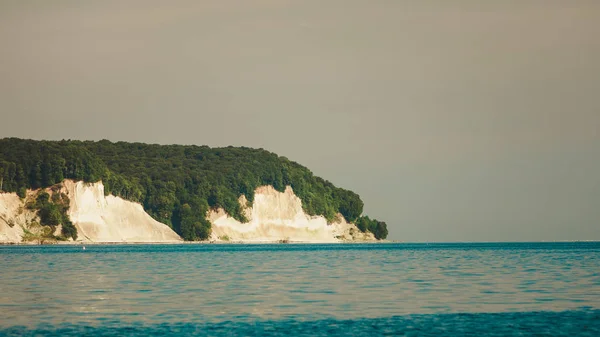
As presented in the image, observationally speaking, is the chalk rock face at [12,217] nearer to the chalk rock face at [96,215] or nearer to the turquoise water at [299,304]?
the chalk rock face at [96,215]

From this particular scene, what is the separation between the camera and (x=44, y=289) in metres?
50.1

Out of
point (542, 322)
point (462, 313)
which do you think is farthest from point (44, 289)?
point (542, 322)

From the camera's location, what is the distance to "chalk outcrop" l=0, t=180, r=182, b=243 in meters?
169

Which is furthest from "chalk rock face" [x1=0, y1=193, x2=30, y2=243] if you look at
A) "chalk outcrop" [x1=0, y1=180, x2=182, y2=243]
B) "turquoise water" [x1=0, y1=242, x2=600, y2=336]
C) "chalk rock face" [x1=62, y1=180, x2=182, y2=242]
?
"turquoise water" [x1=0, y1=242, x2=600, y2=336]

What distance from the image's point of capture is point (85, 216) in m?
186

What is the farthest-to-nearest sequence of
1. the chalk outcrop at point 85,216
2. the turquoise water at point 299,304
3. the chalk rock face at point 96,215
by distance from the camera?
the chalk rock face at point 96,215, the chalk outcrop at point 85,216, the turquoise water at point 299,304

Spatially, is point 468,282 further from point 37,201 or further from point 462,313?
point 37,201

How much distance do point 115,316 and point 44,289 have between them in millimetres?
14077

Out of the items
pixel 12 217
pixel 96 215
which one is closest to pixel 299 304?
pixel 12 217

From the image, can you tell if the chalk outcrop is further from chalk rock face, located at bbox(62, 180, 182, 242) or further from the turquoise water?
the turquoise water

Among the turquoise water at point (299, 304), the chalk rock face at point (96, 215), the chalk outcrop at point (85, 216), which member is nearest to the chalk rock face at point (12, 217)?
the chalk outcrop at point (85, 216)

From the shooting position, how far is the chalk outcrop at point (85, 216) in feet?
556

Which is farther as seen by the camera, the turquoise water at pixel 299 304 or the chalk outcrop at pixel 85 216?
the chalk outcrop at pixel 85 216

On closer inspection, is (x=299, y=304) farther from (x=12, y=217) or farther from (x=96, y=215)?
(x=96, y=215)
